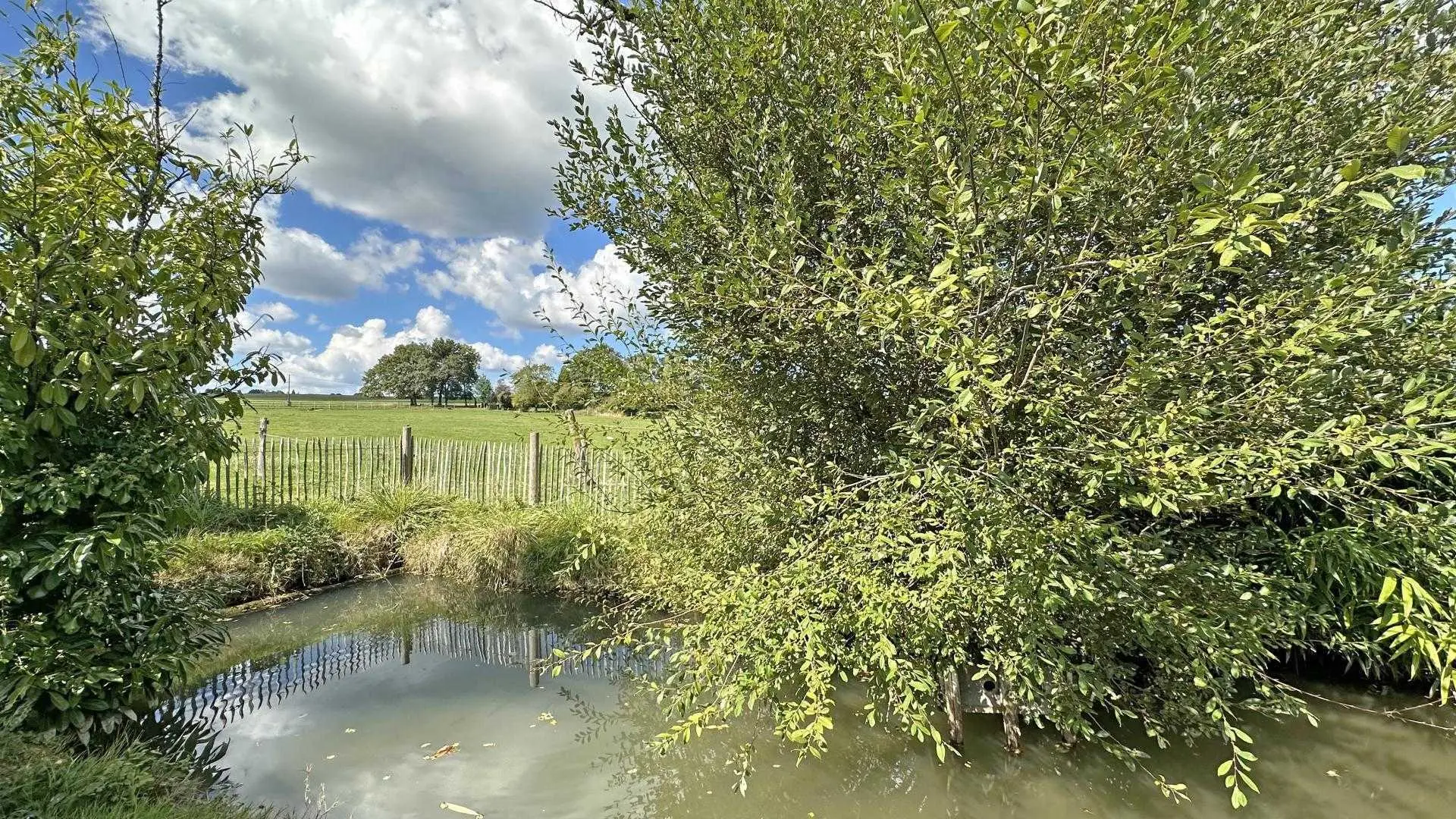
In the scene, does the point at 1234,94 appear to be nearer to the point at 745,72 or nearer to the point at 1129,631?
the point at 745,72

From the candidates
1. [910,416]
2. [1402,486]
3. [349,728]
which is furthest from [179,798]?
[1402,486]

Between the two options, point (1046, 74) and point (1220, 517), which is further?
point (1220, 517)

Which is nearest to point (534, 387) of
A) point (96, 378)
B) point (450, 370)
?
point (96, 378)

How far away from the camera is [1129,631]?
2.70m

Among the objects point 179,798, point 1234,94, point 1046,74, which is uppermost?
point 1234,94

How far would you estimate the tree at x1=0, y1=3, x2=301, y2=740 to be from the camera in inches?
107

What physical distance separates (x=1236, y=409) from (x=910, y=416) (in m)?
1.20

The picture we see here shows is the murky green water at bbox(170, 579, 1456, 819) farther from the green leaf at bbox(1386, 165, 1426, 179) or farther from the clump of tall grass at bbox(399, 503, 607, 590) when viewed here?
the green leaf at bbox(1386, 165, 1426, 179)

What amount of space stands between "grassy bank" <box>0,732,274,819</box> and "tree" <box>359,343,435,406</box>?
5431cm

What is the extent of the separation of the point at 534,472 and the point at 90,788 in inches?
272

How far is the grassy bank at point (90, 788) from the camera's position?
7.22ft

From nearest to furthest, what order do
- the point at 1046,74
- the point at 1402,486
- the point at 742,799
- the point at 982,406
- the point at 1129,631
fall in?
1. the point at 1046,74
2. the point at 982,406
3. the point at 1129,631
4. the point at 742,799
5. the point at 1402,486

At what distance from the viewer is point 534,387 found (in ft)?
11.9

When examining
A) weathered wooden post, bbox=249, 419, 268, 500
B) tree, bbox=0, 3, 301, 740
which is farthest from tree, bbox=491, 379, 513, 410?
weathered wooden post, bbox=249, 419, 268, 500
